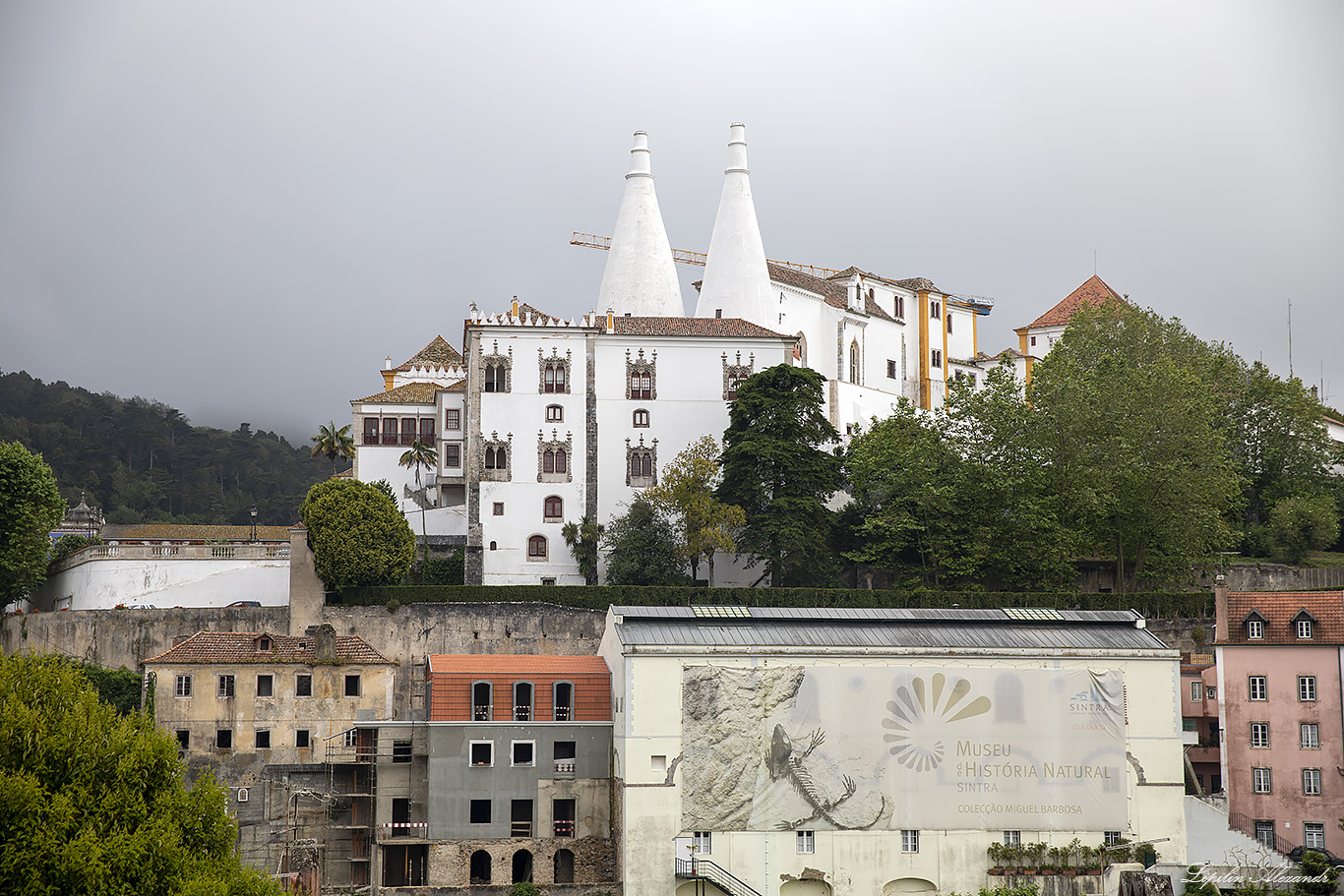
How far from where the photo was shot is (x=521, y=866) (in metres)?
43.0

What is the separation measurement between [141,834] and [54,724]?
2.94 meters

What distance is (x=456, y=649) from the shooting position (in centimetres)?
5478

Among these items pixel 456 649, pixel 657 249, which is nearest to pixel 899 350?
pixel 657 249

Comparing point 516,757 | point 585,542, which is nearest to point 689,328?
point 585,542

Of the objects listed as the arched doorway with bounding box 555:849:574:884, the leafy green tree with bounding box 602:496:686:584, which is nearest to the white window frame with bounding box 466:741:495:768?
the arched doorway with bounding box 555:849:574:884

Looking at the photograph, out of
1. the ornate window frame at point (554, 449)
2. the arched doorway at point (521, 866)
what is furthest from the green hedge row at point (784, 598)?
the arched doorway at point (521, 866)

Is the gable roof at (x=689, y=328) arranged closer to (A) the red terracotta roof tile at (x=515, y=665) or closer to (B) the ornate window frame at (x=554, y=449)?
(B) the ornate window frame at (x=554, y=449)

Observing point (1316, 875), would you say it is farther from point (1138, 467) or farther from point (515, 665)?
point (515, 665)

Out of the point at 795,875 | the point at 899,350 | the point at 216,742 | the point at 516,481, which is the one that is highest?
the point at 899,350

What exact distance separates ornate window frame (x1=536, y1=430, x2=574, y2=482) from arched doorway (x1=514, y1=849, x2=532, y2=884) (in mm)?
21651

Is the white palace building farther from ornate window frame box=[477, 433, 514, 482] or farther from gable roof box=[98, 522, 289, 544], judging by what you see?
gable roof box=[98, 522, 289, 544]

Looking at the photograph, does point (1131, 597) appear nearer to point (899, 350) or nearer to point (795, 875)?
point (795, 875)

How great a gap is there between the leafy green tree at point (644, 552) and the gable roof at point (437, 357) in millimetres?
21733

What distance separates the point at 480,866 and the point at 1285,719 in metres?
23.2
